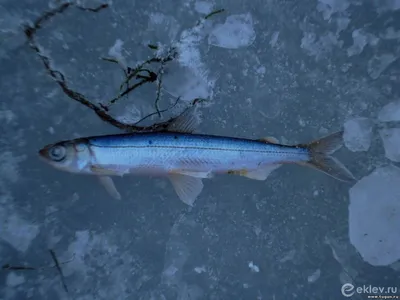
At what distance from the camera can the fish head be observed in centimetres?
300

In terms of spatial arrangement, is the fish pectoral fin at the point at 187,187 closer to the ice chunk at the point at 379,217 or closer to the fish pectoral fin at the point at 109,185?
the fish pectoral fin at the point at 109,185

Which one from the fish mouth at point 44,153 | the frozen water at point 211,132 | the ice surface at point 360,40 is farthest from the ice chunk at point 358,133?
the fish mouth at point 44,153

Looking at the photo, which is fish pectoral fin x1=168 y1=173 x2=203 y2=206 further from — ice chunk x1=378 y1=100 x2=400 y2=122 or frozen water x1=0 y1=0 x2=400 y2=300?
ice chunk x1=378 y1=100 x2=400 y2=122

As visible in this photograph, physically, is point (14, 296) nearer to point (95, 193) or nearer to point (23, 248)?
point (23, 248)

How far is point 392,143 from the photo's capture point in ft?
11.5

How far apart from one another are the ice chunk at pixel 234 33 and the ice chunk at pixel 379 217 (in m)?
1.53

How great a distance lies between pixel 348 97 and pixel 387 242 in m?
1.24

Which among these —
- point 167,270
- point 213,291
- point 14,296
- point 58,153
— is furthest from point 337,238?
point 14,296

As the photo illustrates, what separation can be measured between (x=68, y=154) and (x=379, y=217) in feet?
8.24

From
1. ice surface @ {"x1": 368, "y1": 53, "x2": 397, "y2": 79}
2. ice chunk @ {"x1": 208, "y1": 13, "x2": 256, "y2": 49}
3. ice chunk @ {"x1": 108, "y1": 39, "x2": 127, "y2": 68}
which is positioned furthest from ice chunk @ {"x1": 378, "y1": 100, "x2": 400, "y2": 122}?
ice chunk @ {"x1": 108, "y1": 39, "x2": 127, "y2": 68}

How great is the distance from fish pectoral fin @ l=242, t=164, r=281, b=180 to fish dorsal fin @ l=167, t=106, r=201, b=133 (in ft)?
1.84

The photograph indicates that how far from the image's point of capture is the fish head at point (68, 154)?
300 centimetres

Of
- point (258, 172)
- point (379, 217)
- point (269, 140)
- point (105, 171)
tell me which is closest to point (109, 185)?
point (105, 171)

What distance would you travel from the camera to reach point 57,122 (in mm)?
3256
